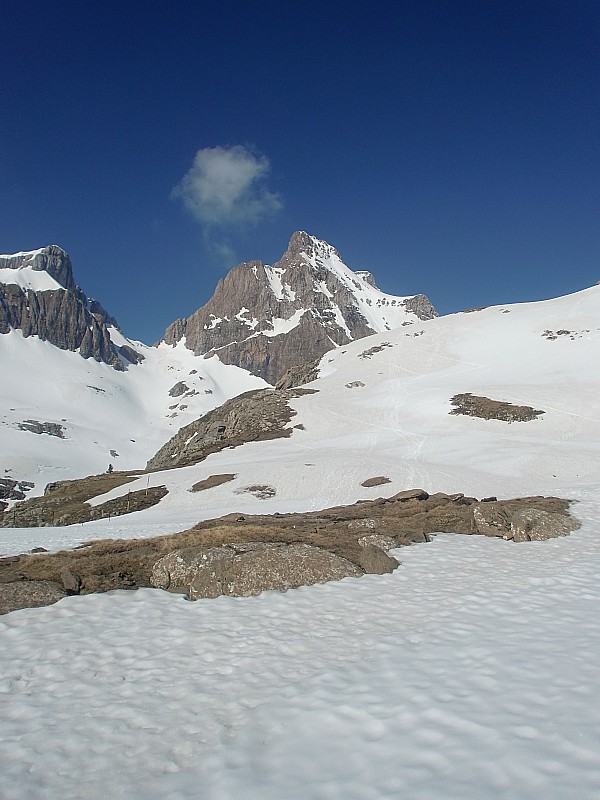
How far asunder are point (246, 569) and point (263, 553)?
2.64 ft

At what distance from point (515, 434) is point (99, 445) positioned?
181054 millimetres

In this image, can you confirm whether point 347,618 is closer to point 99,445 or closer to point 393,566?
point 393,566

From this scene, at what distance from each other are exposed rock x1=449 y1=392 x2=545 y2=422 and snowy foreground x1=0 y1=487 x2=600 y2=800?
168 feet

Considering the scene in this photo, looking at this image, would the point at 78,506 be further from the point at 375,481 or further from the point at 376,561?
the point at 376,561

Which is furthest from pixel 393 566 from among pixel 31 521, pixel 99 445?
pixel 99 445

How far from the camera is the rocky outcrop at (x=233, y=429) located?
193 ft

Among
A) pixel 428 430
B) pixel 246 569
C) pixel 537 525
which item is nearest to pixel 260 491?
pixel 537 525

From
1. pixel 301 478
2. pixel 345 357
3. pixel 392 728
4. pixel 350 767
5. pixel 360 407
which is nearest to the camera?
pixel 350 767

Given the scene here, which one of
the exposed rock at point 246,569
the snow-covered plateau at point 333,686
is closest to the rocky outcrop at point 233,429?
the exposed rock at point 246,569

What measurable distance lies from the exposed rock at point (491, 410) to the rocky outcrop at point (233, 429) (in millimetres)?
23671

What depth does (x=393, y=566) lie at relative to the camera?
1333cm

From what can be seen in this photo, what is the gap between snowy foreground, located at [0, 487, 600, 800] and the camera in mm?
5047

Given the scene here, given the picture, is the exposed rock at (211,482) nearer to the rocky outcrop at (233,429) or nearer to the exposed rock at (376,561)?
the rocky outcrop at (233,429)

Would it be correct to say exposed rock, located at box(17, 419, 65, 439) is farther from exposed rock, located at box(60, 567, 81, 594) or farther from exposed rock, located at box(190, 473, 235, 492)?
exposed rock, located at box(60, 567, 81, 594)
